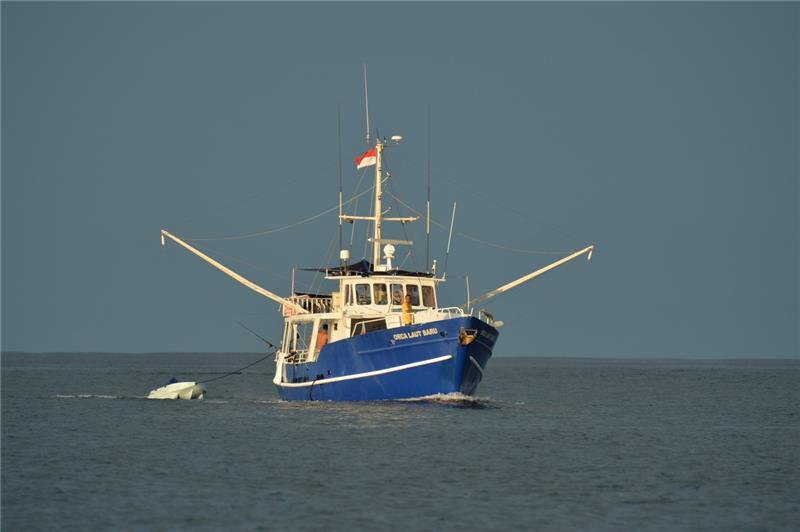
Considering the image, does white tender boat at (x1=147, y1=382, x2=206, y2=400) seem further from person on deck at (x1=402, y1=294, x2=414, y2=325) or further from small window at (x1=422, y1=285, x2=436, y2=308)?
person on deck at (x1=402, y1=294, x2=414, y2=325)

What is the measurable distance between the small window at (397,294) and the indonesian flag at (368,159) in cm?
738

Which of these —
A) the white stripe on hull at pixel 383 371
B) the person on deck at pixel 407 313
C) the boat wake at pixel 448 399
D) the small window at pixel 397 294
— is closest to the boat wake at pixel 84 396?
the white stripe on hull at pixel 383 371

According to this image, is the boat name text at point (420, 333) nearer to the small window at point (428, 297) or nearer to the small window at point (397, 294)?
the small window at point (397, 294)

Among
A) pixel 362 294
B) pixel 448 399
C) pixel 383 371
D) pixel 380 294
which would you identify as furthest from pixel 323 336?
pixel 448 399

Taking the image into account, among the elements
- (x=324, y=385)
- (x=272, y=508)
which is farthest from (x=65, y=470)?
(x=324, y=385)

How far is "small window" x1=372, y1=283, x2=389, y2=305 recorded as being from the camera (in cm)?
5809

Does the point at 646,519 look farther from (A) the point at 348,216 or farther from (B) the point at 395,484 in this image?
(A) the point at 348,216

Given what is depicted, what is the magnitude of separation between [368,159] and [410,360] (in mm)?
13218

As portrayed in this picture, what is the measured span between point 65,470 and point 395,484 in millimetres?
10827

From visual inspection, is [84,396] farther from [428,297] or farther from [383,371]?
[383,371]

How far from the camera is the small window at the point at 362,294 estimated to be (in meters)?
58.4

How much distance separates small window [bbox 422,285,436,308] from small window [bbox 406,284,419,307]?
0.53m

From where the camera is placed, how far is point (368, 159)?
6231 centimetres

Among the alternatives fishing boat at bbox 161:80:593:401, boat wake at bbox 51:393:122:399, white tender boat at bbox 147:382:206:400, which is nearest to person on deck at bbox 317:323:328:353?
fishing boat at bbox 161:80:593:401
